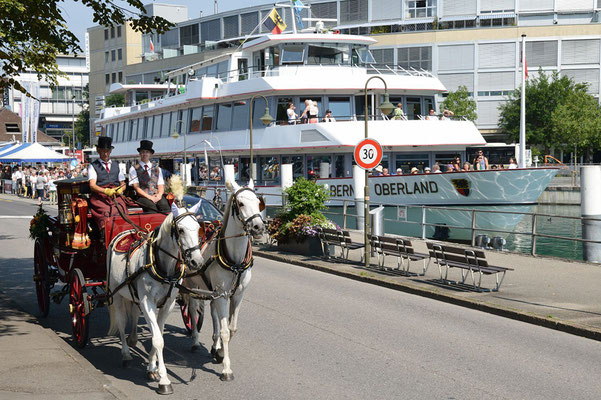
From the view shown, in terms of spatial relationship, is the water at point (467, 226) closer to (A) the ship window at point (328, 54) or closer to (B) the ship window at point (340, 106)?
(B) the ship window at point (340, 106)

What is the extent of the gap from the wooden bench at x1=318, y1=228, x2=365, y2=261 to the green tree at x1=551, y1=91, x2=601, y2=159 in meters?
50.0

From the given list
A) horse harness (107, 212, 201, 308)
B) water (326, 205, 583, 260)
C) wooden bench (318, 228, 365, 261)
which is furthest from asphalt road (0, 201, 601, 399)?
water (326, 205, 583, 260)

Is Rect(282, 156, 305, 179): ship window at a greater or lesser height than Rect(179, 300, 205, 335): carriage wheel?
greater

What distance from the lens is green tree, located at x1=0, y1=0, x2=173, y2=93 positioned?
1096cm

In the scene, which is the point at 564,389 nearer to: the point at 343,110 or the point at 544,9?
the point at 343,110

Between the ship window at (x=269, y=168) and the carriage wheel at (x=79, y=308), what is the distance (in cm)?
2100

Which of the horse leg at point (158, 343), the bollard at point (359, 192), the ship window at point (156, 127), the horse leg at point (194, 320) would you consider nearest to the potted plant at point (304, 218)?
the bollard at point (359, 192)

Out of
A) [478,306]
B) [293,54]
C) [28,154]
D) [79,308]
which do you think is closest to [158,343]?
[79,308]

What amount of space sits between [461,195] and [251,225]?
1859 cm

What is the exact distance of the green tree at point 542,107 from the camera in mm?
65938

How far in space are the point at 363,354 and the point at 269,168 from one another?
2204 cm

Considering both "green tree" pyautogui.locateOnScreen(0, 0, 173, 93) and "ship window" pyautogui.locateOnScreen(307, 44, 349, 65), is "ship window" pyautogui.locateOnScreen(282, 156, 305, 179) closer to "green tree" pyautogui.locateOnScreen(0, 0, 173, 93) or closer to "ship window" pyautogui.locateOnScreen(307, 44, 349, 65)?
"ship window" pyautogui.locateOnScreen(307, 44, 349, 65)

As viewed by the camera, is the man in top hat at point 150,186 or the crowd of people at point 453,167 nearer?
the man in top hat at point 150,186

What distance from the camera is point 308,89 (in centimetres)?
2836
